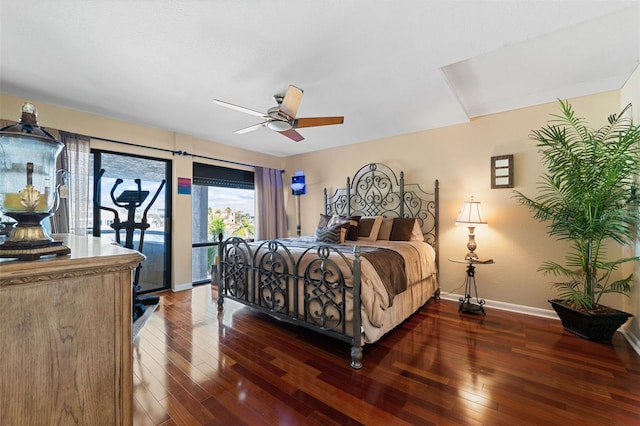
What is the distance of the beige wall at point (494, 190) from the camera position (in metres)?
3.09

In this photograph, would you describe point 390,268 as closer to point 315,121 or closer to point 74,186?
point 315,121

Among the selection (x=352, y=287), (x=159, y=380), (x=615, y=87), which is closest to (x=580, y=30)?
(x=615, y=87)

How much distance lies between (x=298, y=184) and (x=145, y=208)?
102 inches

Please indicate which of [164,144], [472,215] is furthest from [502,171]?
[164,144]

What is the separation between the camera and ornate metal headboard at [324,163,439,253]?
3.91 meters

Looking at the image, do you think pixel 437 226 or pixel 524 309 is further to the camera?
pixel 437 226

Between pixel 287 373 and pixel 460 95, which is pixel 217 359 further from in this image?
pixel 460 95

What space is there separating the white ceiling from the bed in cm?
146

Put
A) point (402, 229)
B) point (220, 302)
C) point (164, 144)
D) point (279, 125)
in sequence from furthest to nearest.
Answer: point (164, 144) < point (402, 229) < point (220, 302) < point (279, 125)

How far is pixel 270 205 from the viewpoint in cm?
539

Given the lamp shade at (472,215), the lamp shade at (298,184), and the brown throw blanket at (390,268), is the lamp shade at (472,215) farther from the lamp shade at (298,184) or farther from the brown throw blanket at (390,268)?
the lamp shade at (298,184)

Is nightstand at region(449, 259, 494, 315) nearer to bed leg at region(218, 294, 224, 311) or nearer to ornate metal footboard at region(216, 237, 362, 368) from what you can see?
ornate metal footboard at region(216, 237, 362, 368)

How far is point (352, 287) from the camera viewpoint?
→ 216 cm

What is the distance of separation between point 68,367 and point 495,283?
399cm
